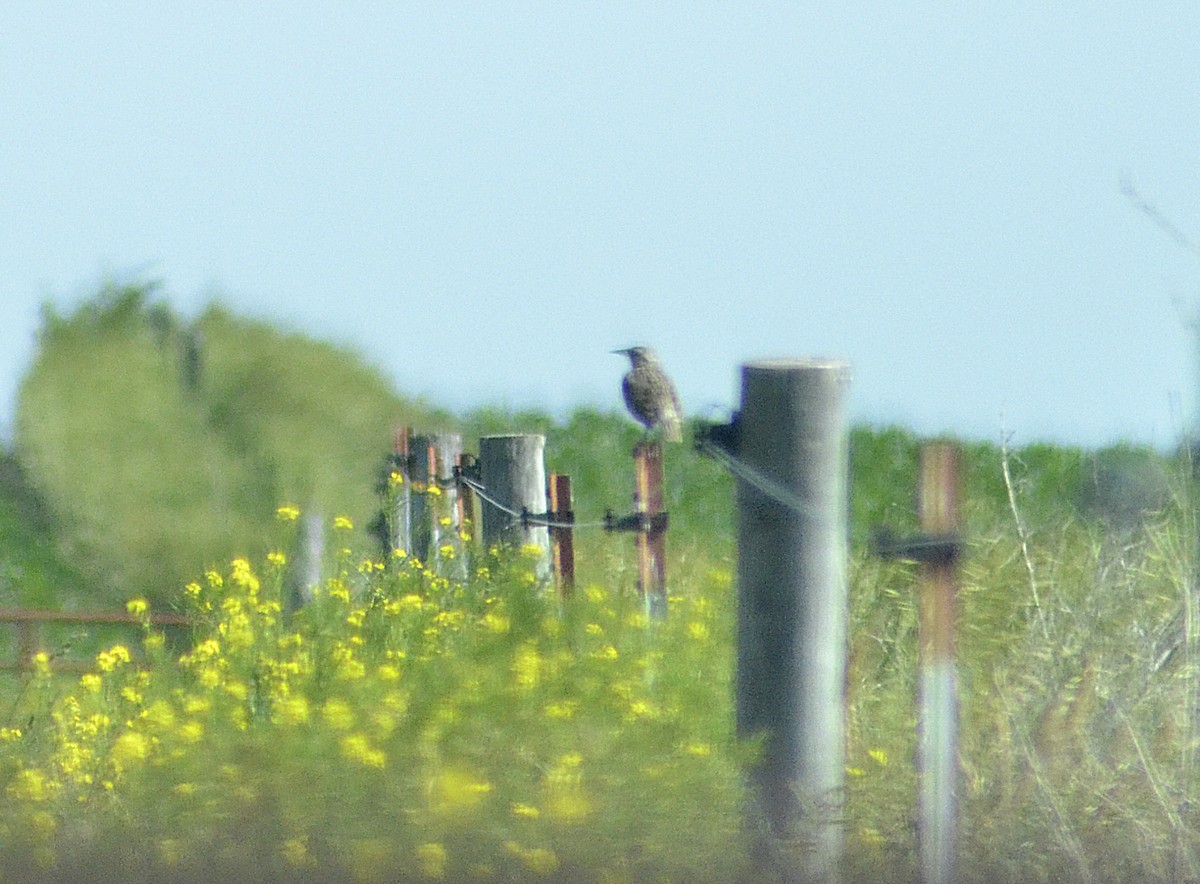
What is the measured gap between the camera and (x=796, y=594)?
180 inches

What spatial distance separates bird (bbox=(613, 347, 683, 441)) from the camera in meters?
9.25

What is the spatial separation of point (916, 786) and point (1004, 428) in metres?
1.39

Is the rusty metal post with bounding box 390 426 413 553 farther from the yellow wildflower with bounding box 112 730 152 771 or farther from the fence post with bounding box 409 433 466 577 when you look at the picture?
the yellow wildflower with bounding box 112 730 152 771

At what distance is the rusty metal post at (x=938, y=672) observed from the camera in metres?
4.49

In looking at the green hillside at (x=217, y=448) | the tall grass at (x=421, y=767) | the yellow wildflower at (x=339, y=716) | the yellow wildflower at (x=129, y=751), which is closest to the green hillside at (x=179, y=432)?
the green hillside at (x=217, y=448)

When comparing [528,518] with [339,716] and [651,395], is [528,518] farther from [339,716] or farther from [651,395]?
[339,716]

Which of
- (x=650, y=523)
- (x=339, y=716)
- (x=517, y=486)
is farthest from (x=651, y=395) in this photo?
(x=339, y=716)

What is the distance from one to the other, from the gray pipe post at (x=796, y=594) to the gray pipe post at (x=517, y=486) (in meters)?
3.40

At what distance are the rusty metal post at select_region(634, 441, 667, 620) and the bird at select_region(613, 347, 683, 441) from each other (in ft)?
5.26

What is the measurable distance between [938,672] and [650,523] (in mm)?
3086

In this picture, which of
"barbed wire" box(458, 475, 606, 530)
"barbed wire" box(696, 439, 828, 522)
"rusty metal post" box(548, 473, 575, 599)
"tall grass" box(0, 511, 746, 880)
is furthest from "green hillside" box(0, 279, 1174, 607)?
"barbed wire" box(696, 439, 828, 522)

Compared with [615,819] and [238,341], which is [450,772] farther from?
[238,341]

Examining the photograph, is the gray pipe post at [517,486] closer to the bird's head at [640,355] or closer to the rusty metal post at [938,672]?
the bird's head at [640,355]

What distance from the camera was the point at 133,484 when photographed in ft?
53.0
